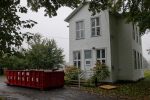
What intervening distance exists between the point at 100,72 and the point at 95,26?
4.97 m

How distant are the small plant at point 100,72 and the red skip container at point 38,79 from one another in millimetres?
3320

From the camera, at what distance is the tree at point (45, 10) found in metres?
8.49

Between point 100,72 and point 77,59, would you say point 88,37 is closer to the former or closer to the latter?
point 77,59

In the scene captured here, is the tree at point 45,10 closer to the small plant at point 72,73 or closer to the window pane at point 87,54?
the window pane at point 87,54

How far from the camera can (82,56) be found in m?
22.5

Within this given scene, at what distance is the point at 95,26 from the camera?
2202cm

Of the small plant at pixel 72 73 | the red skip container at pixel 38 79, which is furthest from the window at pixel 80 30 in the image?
the red skip container at pixel 38 79

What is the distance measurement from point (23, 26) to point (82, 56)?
44.7 ft

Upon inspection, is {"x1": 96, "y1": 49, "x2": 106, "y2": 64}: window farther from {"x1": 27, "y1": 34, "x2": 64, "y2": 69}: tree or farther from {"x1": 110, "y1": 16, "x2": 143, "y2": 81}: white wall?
{"x1": 27, "y1": 34, "x2": 64, "y2": 69}: tree

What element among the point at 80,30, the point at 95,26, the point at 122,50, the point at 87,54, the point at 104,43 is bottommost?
the point at 87,54

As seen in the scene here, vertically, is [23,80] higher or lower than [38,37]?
lower

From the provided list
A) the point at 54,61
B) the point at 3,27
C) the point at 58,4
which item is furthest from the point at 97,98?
the point at 54,61

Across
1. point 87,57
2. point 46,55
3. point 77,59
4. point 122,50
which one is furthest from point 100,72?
point 46,55

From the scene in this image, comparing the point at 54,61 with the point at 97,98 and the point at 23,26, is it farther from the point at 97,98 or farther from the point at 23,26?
the point at 23,26
